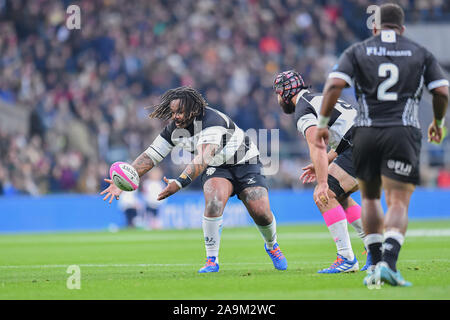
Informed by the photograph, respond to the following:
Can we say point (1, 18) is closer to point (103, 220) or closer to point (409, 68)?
point (103, 220)

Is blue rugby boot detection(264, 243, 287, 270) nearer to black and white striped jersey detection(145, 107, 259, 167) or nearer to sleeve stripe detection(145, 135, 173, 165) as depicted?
black and white striped jersey detection(145, 107, 259, 167)

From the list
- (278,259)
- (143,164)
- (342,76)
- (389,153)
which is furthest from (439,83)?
(143,164)

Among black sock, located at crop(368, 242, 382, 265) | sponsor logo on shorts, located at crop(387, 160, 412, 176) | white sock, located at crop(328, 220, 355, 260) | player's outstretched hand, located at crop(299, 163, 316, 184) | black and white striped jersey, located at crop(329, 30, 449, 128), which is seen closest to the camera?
sponsor logo on shorts, located at crop(387, 160, 412, 176)

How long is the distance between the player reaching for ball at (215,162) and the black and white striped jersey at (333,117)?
3.52 feet

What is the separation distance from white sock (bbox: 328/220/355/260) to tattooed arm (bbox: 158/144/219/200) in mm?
1661

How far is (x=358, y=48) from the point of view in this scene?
733cm

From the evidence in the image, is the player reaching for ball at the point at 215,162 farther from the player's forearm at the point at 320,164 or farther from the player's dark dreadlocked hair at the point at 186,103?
the player's forearm at the point at 320,164

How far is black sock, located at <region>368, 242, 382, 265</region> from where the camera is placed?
7719mm

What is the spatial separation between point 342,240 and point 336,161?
993 millimetres

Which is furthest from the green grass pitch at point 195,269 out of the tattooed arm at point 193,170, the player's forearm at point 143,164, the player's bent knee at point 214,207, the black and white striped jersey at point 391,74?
the black and white striped jersey at point 391,74

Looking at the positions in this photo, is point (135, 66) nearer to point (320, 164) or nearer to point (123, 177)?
point (123, 177)

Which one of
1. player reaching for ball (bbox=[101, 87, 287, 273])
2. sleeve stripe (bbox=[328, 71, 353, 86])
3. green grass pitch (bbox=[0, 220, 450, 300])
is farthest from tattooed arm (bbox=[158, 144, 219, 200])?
sleeve stripe (bbox=[328, 71, 353, 86])
